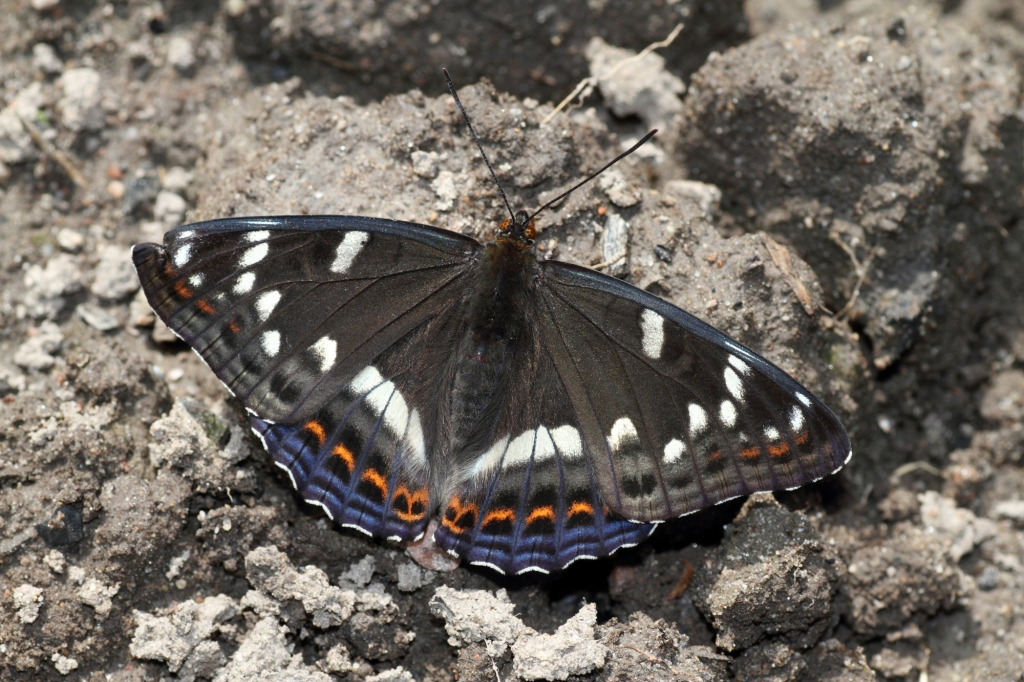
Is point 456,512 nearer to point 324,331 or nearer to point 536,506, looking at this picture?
point 536,506

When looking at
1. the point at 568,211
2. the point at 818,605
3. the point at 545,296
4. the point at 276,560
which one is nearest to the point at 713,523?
the point at 818,605

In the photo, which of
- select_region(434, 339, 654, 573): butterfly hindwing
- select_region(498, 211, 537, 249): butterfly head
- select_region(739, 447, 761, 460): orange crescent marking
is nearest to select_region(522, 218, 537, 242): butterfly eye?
select_region(498, 211, 537, 249): butterfly head

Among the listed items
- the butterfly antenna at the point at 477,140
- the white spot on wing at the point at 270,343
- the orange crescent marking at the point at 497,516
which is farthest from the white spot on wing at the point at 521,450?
the white spot on wing at the point at 270,343

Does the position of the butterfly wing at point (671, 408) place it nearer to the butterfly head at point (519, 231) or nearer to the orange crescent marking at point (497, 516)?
the butterfly head at point (519, 231)

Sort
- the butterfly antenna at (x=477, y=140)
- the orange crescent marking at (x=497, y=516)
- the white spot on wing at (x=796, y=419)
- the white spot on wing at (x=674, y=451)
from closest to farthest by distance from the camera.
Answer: the white spot on wing at (x=796, y=419) → the white spot on wing at (x=674, y=451) → the orange crescent marking at (x=497, y=516) → the butterfly antenna at (x=477, y=140)

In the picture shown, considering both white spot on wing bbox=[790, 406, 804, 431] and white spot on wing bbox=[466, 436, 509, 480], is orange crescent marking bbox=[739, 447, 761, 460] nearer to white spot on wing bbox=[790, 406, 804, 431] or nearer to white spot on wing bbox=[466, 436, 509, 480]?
white spot on wing bbox=[790, 406, 804, 431]

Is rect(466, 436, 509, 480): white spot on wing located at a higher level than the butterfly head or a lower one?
lower

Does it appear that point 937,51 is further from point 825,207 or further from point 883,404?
point 883,404
